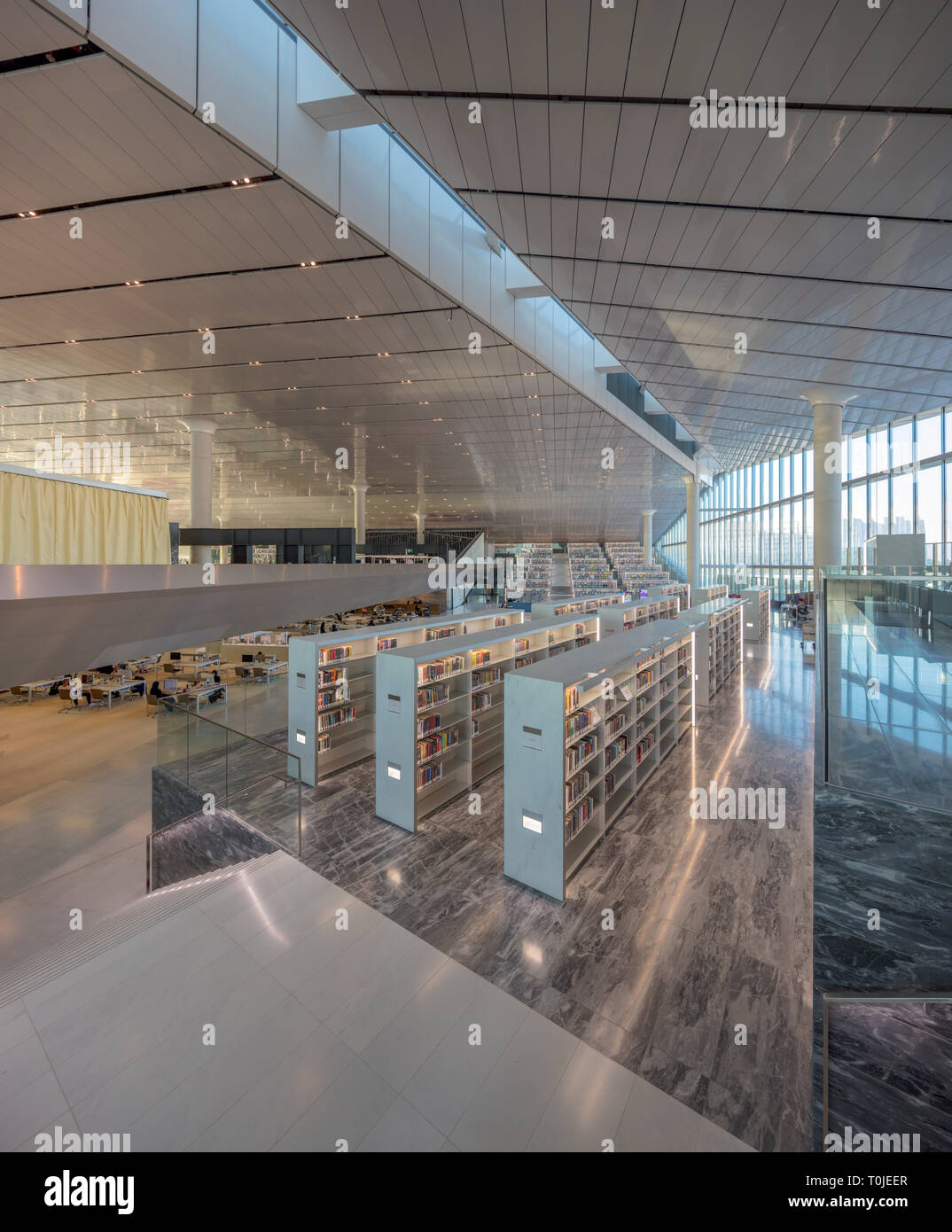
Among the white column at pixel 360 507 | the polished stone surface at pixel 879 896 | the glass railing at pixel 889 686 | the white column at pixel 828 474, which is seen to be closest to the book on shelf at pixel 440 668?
the glass railing at pixel 889 686

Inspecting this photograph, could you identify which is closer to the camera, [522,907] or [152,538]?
[522,907]

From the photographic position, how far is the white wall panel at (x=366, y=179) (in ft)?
18.4

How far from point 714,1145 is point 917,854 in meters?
3.88

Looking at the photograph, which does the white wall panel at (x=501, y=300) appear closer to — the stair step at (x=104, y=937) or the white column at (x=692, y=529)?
the stair step at (x=104, y=937)

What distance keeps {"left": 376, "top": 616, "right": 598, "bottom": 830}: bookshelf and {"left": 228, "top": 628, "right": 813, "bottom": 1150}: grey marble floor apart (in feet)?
1.27

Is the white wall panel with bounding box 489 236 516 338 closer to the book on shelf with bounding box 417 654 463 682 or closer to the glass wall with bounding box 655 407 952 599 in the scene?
the book on shelf with bounding box 417 654 463 682

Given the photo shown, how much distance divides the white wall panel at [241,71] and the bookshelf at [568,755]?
5361 mm

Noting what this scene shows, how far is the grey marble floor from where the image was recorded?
361 centimetres

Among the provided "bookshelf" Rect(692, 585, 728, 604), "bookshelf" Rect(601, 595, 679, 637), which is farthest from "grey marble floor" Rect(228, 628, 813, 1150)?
"bookshelf" Rect(692, 585, 728, 604)

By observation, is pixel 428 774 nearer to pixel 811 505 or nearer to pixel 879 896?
pixel 879 896

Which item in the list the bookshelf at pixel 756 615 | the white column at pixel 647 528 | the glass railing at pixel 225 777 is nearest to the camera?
the glass railing at pixel 225 777

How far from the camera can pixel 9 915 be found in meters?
6.29
